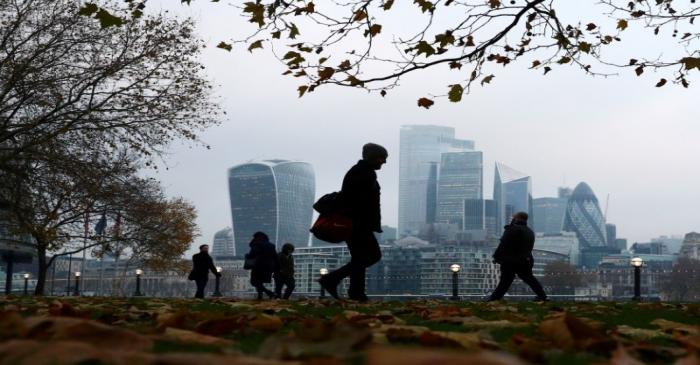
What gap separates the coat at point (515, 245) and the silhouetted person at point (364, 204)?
475 cm

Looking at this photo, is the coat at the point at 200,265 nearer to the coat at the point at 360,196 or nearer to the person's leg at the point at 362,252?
the person's leg at the point at 362,252

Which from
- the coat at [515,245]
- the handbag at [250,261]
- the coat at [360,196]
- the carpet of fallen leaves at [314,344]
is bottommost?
the carpet of fallen leaves at [314,344]

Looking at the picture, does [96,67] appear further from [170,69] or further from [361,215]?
[361,215]

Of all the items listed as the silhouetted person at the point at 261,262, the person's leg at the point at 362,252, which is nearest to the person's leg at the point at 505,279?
the person's leg at the point at 362,252

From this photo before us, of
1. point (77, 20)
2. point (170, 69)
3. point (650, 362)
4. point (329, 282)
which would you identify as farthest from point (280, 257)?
point (650, 362)

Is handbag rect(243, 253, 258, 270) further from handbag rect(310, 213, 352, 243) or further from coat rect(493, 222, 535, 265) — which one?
handbag rect(310, 213, 352, 243)

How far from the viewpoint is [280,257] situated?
834 inches

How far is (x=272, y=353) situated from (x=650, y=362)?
154cm

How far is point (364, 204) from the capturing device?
31.7ft

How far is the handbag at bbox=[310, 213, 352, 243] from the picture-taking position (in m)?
9.41

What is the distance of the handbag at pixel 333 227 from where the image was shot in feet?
30.9

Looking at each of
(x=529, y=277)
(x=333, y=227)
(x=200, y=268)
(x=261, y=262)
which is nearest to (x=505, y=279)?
(x=529, y=277)

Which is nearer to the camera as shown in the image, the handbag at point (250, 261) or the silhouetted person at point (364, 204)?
the silhouetted person at point (364, 204)

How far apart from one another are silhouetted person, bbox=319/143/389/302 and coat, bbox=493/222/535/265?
4.75m
